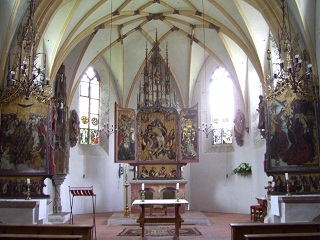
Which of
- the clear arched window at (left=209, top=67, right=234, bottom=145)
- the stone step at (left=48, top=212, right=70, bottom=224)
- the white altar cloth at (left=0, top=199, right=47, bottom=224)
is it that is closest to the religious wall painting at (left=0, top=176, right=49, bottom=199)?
the white altar cloth at (left=0, top=199, right=47, bottom=224)

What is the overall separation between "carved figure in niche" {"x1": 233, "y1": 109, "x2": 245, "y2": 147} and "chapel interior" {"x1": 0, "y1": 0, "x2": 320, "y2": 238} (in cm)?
7

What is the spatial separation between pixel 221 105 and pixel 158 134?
5470mm

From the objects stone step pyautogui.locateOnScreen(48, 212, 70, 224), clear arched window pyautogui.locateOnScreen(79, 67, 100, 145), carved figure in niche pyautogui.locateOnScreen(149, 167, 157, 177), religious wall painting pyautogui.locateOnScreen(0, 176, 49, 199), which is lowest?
stone step pyautogui.locateOnScreen(48, 212, 70, 224)

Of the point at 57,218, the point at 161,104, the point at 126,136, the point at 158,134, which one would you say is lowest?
the point at 57,218

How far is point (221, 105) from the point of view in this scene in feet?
82.2

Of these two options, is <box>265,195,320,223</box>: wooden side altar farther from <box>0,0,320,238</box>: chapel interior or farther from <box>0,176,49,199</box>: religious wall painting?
<box>0,176,49,199</box>: religious wall painting

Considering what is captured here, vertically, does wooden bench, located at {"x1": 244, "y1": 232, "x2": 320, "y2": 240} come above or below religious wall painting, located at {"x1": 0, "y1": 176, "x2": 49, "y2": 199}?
below

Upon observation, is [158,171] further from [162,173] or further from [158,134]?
[158,134]

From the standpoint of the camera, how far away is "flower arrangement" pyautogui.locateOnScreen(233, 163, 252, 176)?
22.4m

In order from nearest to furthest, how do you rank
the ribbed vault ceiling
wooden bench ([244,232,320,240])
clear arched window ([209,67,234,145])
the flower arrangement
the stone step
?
1. wooden bench ([244,232,320,240])
2. the stone step
3. the ribbed vault ceiling
4. the flower arrangement
5. clear arched window ([209,67,234,145])

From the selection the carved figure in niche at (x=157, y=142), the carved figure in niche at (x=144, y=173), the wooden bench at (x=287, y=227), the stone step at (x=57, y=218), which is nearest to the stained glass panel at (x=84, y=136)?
the carved figure in niche at (x=157, y=142)

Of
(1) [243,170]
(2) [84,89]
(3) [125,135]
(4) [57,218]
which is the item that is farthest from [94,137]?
(1) [243,170]

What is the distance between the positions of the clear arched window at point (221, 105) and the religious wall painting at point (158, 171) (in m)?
4.65

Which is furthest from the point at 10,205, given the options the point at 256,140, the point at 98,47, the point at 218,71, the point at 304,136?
the point at 218,71
